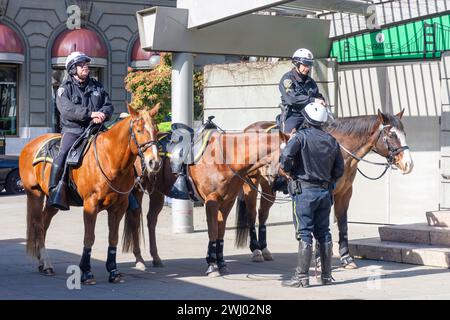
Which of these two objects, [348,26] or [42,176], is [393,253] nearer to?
[42,176]

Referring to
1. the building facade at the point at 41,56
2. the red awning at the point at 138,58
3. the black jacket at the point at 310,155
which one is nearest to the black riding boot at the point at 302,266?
the black jacket at the point at 310,155

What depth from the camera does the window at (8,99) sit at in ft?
121

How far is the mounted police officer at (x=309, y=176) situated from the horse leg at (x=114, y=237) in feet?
6.99

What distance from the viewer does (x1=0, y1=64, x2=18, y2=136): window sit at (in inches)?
1448

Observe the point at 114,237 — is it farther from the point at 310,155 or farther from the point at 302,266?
the point at 310,155

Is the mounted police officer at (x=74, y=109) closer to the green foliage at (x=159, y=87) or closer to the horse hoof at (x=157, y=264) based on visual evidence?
the horse hoof at (x=157, y=264)

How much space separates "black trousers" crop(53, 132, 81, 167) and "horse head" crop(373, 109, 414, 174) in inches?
156

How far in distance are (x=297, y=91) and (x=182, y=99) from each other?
14.4 feet

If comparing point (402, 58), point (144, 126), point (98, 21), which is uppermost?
point (98, 21)

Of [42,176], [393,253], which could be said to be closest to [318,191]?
[393,253]

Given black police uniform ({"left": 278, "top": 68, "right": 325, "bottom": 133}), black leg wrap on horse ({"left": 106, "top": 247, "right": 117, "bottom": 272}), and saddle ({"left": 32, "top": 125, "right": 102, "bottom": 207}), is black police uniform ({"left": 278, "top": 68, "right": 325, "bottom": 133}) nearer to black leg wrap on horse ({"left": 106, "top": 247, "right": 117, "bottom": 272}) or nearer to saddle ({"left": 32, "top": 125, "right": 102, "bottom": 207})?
saddle ({"left": 32, "top": 125, "right": 102, "bottom": 207})

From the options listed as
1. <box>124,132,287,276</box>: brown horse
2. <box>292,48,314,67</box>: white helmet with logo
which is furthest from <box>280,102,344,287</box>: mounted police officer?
<box>292,48,314,67</box>: white helmet with logo

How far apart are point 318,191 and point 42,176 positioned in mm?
3670

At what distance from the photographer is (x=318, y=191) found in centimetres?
1050
